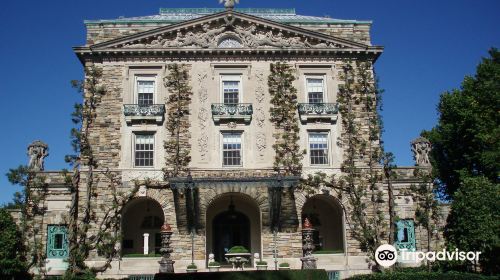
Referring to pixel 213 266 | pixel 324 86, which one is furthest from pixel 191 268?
pixel 324 86

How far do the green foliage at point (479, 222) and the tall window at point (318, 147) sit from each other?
7003 mm

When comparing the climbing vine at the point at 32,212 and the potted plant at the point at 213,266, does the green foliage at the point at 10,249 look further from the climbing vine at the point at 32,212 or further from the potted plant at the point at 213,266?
the potted plant at the point at 213,266

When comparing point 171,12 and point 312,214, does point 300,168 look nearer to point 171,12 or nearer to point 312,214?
point 312,214

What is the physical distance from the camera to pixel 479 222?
24938mm

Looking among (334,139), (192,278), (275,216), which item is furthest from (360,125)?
(192,278)

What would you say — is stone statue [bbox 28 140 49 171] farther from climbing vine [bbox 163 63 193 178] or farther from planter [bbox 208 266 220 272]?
planter [bbox 208 266 220 272]

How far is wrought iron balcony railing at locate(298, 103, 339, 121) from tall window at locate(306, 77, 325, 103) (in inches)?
27.5

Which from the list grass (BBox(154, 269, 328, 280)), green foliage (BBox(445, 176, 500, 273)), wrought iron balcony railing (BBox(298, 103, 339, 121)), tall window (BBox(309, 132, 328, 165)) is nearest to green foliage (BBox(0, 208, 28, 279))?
grass (BBox(154, 269, 328, 280))

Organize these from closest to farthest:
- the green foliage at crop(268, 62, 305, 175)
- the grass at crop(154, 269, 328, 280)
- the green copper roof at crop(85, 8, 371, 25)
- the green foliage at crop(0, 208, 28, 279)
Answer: the grass at crop(154, 269, 328, 280), the green foliage at crop(0, 208, 28, 279), the green foliage at crop(268, 62, 305, 175), the green copper roof at crop(85, 8, 371, 25)

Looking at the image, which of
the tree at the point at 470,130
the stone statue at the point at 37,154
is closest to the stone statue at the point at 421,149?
the tree at the point at 470,130

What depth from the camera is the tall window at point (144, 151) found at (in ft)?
92.6

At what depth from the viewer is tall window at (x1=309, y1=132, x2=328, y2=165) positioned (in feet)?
A: 94.2

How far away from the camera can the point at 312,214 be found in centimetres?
3020

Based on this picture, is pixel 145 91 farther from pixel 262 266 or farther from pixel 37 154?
pixel 262 266
